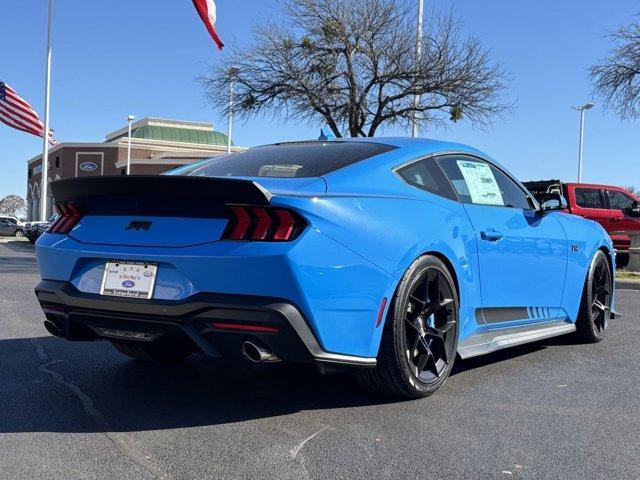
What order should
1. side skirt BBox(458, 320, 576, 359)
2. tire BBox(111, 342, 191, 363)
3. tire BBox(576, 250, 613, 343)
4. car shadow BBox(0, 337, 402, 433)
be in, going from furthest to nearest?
1. tire BBox(576, 250, 613, 343)
2. tire BBox(111, 342, 191, 363)
3. side skirt BBox(458, 320, 576, 359)
4. car shadow BBox(0, 337, 402, 433)

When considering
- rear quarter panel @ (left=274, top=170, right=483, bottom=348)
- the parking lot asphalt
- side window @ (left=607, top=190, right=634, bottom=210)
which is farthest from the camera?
side window @ (left=607, top=190, right=634, bottom=210)

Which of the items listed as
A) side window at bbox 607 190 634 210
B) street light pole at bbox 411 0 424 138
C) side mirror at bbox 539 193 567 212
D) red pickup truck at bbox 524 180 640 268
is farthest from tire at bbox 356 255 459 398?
street light pole at bbox 411 0 424 138

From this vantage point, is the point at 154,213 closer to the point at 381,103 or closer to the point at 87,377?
the point at 87,377

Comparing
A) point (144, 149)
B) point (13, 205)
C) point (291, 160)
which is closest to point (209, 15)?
point (291, 160)

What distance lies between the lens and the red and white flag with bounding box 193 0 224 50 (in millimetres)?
22375

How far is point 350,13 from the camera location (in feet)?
75.9

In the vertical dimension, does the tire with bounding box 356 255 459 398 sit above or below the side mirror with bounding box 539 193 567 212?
below

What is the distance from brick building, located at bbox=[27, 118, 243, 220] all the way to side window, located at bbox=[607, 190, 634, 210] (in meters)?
43.1

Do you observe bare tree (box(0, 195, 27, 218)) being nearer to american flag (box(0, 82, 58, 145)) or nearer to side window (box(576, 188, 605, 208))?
american flag (box(0, 82, 58, 145))

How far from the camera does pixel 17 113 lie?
31.7 meters

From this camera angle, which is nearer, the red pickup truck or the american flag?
the red pickup truck

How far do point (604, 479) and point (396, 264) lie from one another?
4.38 ft

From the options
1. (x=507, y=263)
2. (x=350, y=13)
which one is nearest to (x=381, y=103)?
(x=350, y=13)

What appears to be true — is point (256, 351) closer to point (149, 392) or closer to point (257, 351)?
point (257, 351)
